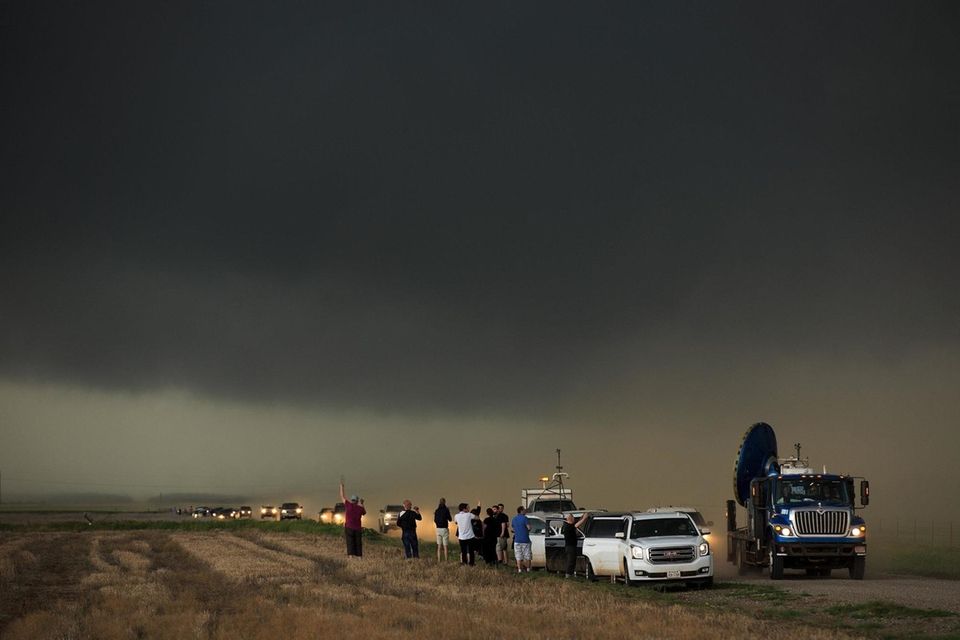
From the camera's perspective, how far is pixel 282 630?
19234 millimetres

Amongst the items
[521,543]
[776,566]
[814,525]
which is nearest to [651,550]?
[776,566]

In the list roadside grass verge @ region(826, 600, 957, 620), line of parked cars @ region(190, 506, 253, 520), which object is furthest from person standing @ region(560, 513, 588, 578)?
line of parked cars @ region(190, 506, 253, 520)

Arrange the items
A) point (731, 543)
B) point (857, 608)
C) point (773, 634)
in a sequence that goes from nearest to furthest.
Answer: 1. point (773, 634)
2. point (857, 608)
3. point (731, 543)

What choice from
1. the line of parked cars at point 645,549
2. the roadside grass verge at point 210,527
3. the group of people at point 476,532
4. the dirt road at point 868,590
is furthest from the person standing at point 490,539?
the roadside grass verge at point 210,527

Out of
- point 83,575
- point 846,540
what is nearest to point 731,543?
point 846,540

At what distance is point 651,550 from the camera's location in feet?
96.9

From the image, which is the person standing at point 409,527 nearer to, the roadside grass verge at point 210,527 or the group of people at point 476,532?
the group of people at point 476,532

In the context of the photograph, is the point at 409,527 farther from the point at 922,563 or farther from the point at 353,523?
the point at 922,563

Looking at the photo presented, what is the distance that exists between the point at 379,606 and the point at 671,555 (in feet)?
30.7

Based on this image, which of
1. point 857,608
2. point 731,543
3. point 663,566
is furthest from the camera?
point 731,543

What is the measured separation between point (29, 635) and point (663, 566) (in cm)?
1557

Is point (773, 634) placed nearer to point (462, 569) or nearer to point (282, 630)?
point (282, 630)

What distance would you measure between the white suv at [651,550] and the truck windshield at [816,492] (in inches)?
201

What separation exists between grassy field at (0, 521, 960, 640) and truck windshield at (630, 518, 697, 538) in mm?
1508
